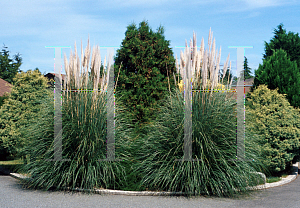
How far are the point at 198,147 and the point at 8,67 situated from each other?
35.4 m

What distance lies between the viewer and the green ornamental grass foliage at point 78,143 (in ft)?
18.5

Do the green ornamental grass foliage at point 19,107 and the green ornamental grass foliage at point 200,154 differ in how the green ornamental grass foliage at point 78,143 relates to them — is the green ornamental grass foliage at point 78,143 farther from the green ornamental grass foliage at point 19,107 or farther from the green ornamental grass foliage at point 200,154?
the green ornamental grass foliage at point 19,107

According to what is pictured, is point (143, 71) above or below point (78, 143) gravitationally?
above

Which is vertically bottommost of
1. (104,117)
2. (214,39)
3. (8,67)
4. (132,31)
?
(104,117)

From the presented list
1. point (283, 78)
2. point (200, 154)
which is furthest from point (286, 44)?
point (200, 154)

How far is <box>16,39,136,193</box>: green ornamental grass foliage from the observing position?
5645 mm

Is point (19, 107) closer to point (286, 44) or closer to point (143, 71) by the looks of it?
point (143, 71)

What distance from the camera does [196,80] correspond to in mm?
6180

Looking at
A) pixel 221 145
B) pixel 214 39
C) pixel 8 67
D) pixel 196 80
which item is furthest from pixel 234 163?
pixel 8 67

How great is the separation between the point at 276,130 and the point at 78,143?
17.6 ft

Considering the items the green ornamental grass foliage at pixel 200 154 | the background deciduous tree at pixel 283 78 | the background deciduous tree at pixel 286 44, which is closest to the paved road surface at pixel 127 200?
the green ornamental grass foliage at pixel 200 154

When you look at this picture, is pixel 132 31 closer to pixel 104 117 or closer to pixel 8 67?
pixel 104 117

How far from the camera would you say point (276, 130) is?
25.0 ft

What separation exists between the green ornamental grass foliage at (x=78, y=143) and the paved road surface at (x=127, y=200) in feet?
0.86
